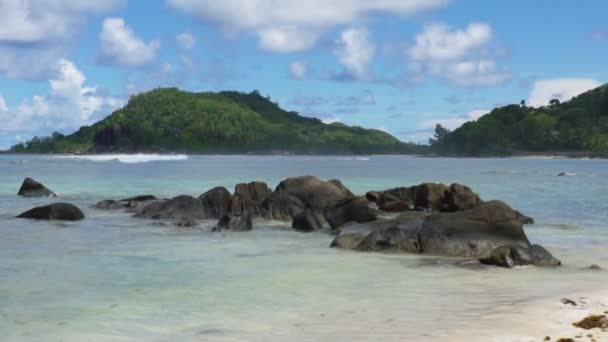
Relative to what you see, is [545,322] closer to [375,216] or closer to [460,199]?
[375,216]

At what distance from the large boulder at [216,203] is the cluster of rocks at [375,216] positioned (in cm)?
3

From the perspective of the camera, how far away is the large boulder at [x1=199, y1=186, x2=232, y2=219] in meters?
24.3

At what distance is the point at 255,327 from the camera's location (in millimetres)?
9117

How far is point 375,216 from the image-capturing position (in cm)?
2052

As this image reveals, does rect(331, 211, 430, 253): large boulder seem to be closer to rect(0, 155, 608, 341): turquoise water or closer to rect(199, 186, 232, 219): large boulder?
rect(0, 155, 608, 341): turquoise water

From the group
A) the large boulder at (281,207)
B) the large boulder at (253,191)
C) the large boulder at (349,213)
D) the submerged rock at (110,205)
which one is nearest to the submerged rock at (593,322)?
the large boulder at (349,213)

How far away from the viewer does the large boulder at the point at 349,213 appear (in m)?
20.5

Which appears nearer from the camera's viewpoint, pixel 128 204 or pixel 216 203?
pixel 216 203

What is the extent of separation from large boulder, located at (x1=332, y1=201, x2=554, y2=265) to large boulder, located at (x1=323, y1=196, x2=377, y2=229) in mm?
3290

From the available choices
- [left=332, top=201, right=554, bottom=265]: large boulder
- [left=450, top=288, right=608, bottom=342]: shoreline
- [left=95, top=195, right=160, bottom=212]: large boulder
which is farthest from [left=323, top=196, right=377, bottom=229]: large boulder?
[left=450, top=288, right=608, bottom=342]: shoreline

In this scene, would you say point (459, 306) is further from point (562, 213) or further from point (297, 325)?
point (562, 213)

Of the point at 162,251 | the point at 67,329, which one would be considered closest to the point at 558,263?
the point at 162,251

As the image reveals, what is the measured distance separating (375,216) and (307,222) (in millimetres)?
2018

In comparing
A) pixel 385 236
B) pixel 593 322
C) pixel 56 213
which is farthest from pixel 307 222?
pixel 593 322
